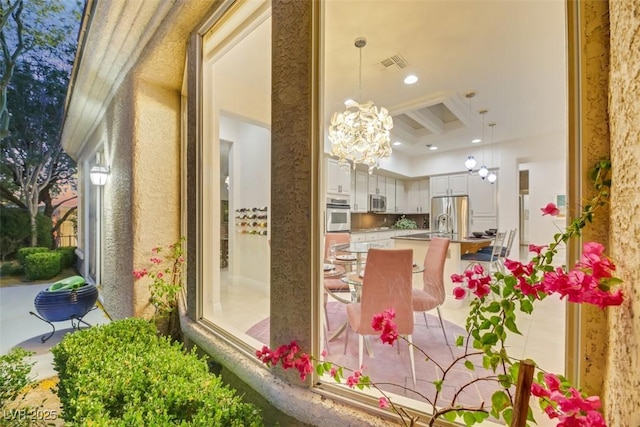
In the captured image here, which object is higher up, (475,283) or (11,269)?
(475,283)

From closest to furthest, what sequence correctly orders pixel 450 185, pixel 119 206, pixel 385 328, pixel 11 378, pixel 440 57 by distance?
pixel 385 328 → pixel 11 378 → pixel 440 57 → pixel 119 206 → pixel 450 185

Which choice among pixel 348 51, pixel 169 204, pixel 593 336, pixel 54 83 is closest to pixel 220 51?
pixel 348 51

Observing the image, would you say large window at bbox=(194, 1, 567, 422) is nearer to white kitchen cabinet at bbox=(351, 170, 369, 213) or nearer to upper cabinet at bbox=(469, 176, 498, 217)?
white kitchen cabinet at bbox=(351, 170, 369, 213)

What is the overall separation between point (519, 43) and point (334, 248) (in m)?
2.33

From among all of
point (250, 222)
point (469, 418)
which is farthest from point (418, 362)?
point (250, 222)

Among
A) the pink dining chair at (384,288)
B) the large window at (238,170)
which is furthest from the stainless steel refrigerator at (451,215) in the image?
the large window at (238,170)

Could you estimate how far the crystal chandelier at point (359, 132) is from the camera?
284 cm

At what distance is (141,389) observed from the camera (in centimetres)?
105

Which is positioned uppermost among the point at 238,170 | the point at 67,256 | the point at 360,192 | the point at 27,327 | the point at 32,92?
the point at 32,92

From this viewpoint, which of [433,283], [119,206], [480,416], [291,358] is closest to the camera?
[480,416]

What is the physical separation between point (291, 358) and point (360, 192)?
296cm

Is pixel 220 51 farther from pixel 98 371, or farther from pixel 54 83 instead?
pixel 54 83

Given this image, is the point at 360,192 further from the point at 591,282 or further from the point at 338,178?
the point at 591,282

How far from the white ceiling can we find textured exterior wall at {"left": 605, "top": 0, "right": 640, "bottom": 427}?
42cm
